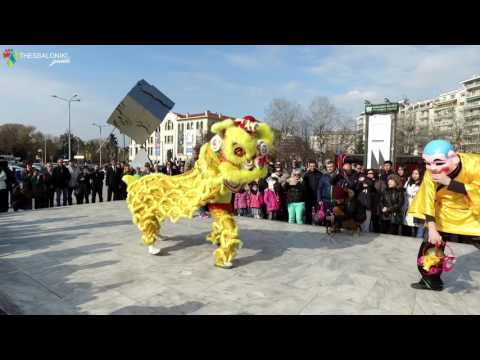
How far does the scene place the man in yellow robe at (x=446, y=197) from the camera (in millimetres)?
3574

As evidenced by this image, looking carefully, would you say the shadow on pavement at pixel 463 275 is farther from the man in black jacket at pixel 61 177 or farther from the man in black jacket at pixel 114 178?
the man in black jacket at pixel 61 177

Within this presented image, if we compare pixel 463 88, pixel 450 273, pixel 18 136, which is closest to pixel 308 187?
pixel 450 273

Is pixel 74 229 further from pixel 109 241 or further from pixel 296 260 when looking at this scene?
pixel 296 260

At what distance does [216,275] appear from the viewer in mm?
4551

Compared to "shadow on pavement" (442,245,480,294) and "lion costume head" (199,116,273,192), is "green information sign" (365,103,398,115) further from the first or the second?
"lion costume head" (199,116,273,192)

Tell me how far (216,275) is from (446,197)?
3.18 metres

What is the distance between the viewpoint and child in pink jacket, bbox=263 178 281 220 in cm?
895

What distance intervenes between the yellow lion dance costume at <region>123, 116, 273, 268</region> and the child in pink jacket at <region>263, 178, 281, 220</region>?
144 inches

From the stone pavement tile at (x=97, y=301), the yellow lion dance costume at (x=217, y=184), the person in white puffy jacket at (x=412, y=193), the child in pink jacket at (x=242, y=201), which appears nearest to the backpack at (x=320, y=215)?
the person in white puffy jacket at (x=412, y=193)

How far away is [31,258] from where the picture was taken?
522cm

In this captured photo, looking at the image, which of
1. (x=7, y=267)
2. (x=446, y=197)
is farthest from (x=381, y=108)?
(x=7, y=267)

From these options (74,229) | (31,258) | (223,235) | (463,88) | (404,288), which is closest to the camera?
(404,288)

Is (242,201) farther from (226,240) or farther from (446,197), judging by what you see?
(446,197)

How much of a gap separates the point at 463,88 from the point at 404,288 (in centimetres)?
7654
